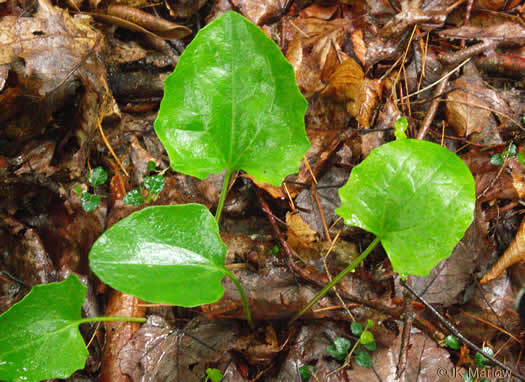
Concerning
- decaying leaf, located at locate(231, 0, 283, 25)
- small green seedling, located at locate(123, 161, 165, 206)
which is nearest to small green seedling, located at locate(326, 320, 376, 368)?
small green seedling, located at locate(123, 161, 165, 206)

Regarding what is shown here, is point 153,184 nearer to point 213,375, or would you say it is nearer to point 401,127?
point 213,375

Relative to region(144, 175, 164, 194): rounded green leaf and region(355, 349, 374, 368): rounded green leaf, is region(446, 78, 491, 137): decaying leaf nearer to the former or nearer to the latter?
region(355, 349, 374, 368): rounded green leaf

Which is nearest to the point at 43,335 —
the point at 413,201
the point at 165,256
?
the point at 165,256

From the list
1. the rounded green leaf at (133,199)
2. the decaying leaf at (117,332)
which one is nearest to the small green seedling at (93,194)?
the rounded green leaf at (133,199)

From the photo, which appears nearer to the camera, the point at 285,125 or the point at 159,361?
the point at 285,125

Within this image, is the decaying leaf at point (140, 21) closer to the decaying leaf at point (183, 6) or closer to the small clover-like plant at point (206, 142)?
the decaying leaf at point (183, 6)

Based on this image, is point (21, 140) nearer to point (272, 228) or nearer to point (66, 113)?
point (66, 113)

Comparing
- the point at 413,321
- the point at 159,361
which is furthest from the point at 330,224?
the point at 159,361
